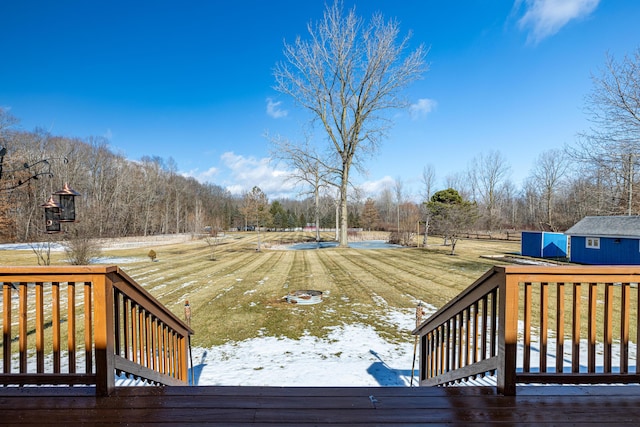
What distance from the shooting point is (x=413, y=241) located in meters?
26.2

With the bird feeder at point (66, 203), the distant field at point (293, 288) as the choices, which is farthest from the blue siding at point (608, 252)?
the bird feeder at point (66, 203)

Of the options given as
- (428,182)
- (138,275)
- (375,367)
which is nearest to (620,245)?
(375,367)

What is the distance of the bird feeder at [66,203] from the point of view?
7723 millimetres

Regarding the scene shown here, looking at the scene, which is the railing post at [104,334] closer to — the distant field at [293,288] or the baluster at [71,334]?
the baluster at [71,334]

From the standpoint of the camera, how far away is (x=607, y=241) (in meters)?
14.0

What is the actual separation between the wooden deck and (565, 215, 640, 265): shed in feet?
52.7

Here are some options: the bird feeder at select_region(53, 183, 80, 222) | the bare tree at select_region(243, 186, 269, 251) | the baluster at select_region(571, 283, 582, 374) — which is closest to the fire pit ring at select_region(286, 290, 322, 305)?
the baluster at select_region(571, 283, 582, 374)

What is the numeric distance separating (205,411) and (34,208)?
3595cm

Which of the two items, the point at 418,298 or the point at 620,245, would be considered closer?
the point at 418,298

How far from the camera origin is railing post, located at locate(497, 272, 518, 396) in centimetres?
195

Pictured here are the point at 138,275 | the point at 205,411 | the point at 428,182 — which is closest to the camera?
the point at 205,411

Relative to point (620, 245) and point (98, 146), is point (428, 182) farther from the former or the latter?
point (98, 146)

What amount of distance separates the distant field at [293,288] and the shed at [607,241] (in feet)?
20.0

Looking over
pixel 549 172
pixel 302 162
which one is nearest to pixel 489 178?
pixel 549 172
